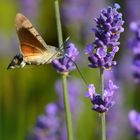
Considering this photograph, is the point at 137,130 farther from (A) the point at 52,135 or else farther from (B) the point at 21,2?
(B) the point at 21,2

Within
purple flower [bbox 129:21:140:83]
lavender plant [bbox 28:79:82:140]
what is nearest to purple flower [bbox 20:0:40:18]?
lavender plant [bbox 28:79:82:140]

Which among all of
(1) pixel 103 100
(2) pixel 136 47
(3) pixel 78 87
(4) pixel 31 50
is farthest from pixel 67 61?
(3) pixel 78 87

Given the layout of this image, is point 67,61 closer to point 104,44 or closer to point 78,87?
point 104,44

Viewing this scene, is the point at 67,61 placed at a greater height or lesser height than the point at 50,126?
greater

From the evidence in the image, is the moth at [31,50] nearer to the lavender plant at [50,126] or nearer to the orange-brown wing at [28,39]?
the orange-brown wing at [28,39]

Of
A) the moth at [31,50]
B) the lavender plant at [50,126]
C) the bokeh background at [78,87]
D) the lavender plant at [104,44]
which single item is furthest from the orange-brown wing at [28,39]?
the bokeh background at [78,87]

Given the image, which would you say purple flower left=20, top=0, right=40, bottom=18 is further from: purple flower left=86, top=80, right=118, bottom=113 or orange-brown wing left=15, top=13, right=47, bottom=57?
purple flower left=86, top=80, right=118, bottom=113

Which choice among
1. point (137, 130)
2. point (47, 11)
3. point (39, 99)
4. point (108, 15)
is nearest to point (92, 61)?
point (108, 15)
